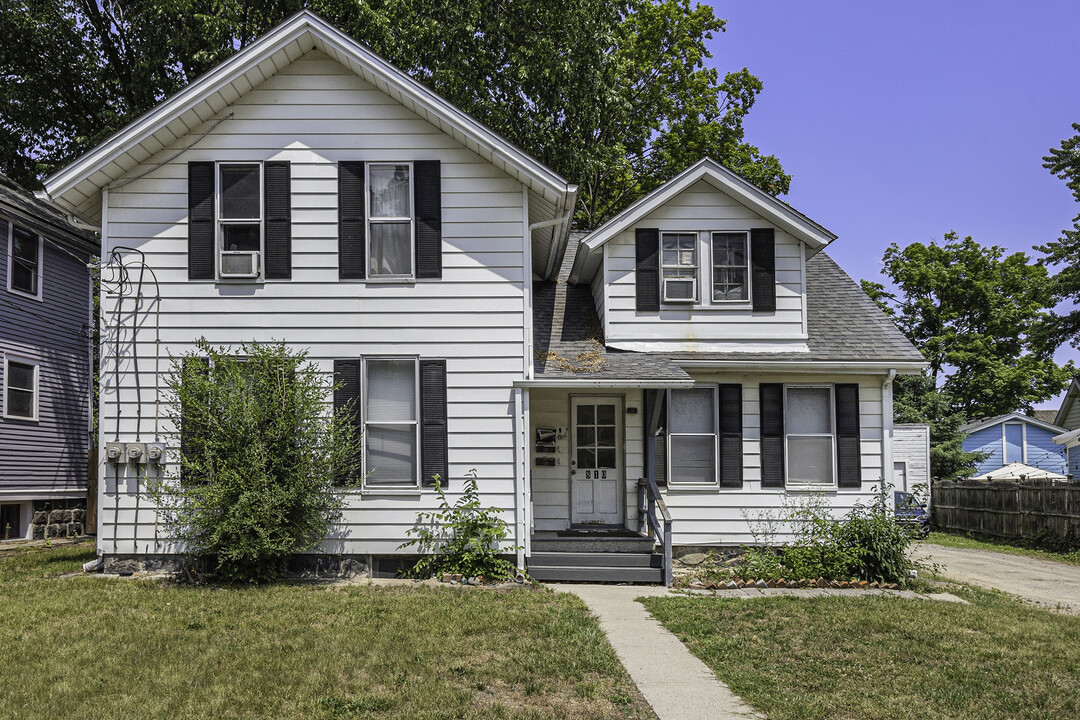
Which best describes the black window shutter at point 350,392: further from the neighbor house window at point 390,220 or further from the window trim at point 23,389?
the window trim at point 23,389

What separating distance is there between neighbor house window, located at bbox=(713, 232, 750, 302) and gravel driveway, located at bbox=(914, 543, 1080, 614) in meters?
5.30

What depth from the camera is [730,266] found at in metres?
14.4

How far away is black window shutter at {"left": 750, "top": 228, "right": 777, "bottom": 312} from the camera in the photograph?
1430cm

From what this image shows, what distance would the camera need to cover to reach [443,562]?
12.3 metres

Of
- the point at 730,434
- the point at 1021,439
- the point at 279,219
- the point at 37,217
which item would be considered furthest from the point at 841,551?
the point at 1021,439

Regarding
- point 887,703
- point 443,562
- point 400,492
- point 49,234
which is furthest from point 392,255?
point 49,234

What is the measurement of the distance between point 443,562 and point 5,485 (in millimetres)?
10568

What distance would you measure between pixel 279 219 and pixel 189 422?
124 inches

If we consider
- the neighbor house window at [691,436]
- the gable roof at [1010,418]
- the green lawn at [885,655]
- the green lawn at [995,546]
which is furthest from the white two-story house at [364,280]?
the gable roof at [1010,418]

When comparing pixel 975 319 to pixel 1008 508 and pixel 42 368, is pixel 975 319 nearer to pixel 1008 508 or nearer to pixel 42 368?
pixel 1008 508

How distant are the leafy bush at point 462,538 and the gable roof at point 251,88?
4.49 metres

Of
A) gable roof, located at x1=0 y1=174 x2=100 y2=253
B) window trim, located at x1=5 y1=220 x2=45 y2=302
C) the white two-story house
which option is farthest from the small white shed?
window trim, located at x1=5 y1=220 x2=45 y2=302

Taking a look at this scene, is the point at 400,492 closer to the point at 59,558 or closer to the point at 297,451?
the point at 297,451

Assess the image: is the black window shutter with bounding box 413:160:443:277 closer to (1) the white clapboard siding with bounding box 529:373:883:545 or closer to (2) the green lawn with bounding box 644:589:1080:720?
(1) the white clapboard siding with bounding box 529:373:883:545
